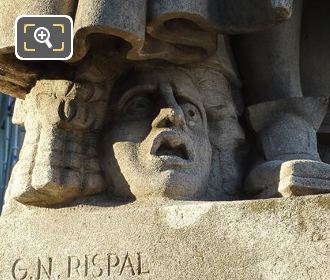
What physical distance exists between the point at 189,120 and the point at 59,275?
0.53 m

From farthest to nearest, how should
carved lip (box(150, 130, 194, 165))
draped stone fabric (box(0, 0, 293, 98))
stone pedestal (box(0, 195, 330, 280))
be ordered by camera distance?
carved lip (box(150, 130, 194, 165))
draped stone fabric (box(0, 0, 293, 98))
stone pedestal (box(0, 195, 330, 280))

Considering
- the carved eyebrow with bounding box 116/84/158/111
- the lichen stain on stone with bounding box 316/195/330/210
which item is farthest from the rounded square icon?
the lichen stain on stone with bounding box 316/195/330/210

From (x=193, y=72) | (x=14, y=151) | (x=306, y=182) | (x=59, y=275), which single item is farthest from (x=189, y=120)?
(x=14, y=151)

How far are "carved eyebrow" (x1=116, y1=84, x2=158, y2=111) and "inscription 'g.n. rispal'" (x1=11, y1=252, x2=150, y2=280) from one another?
0.45 metres

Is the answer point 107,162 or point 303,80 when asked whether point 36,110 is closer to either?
point 107,162

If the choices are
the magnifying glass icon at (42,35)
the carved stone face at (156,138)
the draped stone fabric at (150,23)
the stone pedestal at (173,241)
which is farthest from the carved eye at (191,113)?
the magnifying glass icon at (42,35)

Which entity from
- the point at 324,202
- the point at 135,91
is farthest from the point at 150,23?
the point at 324,202

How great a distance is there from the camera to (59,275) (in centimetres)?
229

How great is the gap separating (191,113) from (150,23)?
0.91 ft

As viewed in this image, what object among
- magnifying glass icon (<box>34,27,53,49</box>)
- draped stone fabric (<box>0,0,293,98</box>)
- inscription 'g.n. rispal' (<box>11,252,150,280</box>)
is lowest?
inscription 'g.n. rispal' (<box>11,252,150,280</box>)

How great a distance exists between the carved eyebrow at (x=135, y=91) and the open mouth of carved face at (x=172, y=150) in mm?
176

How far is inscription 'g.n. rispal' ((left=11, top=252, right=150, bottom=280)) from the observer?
2.26m

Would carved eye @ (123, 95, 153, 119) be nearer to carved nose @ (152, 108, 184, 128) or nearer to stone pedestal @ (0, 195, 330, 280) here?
carved nose @ (152, 108, 184, 128)

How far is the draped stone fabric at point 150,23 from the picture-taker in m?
2.29
